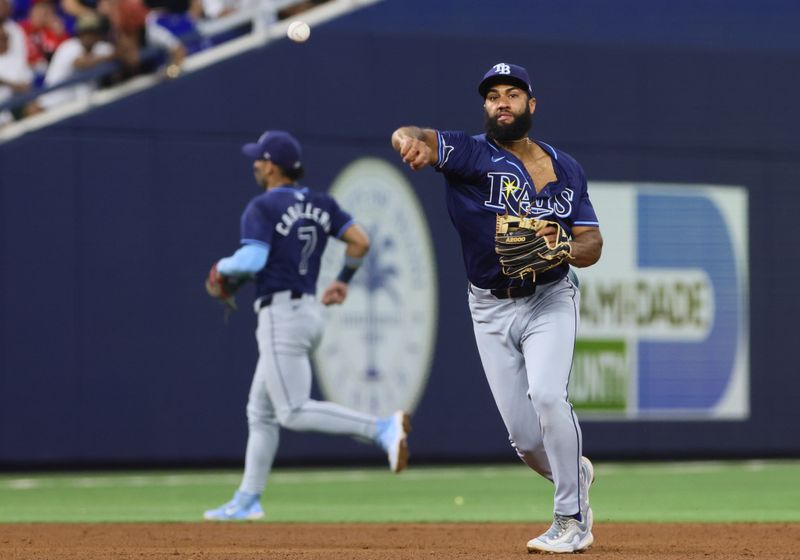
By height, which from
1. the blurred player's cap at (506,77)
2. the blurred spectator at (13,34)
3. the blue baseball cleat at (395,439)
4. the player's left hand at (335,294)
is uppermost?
the blurred spectator at (13,34)

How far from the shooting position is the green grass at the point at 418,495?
30.7ft

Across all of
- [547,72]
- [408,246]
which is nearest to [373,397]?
→ [408,246]

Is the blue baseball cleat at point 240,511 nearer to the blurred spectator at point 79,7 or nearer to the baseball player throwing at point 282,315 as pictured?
the baseball player throwing at point 282,315

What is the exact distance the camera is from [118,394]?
1289cm

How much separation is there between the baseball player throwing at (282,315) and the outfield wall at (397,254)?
167 inches

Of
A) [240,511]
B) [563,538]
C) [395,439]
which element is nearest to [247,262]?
[395,439]

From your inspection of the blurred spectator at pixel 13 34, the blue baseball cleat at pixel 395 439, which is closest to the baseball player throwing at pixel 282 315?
the blue baseball cleat at pixel 395 439

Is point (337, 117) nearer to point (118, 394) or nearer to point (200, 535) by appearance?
point (118, 394)

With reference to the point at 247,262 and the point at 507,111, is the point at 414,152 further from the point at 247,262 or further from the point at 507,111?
the point at 247,262

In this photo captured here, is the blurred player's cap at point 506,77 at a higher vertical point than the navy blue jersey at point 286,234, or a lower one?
higher

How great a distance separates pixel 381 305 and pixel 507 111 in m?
7.32

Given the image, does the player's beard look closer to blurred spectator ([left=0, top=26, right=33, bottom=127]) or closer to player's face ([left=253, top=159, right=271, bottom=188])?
player's face ([left=253, top=159, right=271, bottom=188])

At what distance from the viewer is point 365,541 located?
745cm

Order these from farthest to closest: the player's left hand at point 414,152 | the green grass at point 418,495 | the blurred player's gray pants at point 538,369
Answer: the green grass at point 418,495 → the blurred player's gray pants at point 538,369 → the player's left hand at point 414,152
